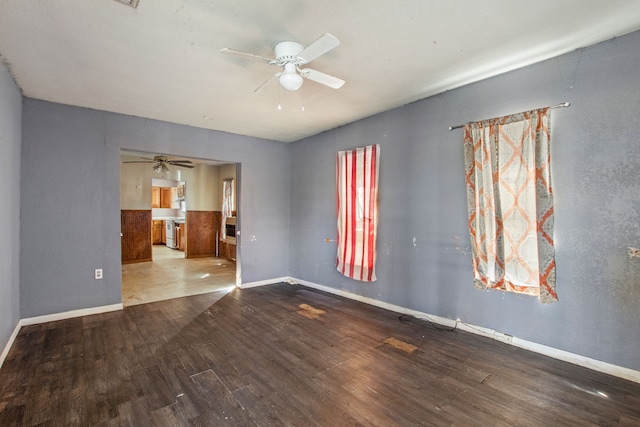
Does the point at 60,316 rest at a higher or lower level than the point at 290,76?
lower

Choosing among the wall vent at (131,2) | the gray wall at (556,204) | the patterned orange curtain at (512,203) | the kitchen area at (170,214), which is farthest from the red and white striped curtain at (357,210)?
the kitchen area at (170,214)

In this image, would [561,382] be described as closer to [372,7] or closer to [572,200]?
[572,200]

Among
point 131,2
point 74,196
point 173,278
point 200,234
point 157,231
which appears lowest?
point 173,278

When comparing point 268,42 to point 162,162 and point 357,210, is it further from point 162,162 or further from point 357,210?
point 162,162

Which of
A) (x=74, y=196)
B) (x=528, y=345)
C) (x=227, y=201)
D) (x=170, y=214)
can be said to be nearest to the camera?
(x=528, y=345)

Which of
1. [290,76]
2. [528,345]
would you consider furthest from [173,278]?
[528,345]

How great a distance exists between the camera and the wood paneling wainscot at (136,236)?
23.0 ft

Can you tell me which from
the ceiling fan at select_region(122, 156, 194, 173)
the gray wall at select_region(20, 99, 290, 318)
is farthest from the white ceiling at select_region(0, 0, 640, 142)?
the ceiling fan at select_region(122, 156, 194, 173)

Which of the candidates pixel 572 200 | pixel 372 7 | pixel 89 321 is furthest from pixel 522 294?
pixel 89 321

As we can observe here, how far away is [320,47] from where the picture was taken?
6.25 feet

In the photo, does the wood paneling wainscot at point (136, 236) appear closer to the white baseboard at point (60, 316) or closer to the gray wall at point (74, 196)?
the gray wall at point (74, 196)

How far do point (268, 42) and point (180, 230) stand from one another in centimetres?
838

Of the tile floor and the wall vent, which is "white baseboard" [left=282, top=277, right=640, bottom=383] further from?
the wall vent

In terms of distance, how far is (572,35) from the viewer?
7.29ft
